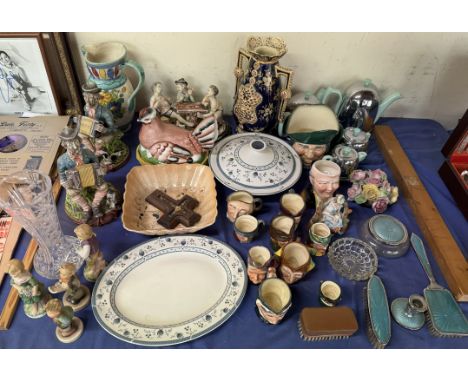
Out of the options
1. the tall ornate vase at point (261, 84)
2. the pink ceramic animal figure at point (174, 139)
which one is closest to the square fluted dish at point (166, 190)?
the pink ceramic animal figure at point (174, 139)

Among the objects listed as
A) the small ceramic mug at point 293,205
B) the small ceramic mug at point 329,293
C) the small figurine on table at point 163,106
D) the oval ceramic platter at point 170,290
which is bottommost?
the oval ceramic platter at point 170,290

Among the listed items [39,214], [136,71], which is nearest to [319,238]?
[39,214]

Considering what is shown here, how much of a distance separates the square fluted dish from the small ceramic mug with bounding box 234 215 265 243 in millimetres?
72

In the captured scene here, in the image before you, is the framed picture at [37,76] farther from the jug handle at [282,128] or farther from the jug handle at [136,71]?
the jug handle at [282,128]

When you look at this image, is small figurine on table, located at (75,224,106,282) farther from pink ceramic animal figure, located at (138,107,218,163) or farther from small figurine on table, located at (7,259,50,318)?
pink ceramic animal figure, located at (138,107,218,163)

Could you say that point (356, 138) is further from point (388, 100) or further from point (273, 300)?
point (273, 300)

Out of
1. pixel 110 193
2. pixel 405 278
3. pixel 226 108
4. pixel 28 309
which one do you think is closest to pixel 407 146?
pixel 405 278

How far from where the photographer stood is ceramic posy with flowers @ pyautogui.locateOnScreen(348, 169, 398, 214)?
115cm

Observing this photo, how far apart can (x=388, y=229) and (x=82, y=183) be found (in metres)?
0.88

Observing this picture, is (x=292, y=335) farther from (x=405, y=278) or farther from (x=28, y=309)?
(x=28, y=309)

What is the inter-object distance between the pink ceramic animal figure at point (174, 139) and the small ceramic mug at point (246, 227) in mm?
271

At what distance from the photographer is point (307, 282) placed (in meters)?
0.99

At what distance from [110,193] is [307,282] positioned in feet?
1.99

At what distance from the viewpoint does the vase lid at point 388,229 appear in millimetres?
1057
